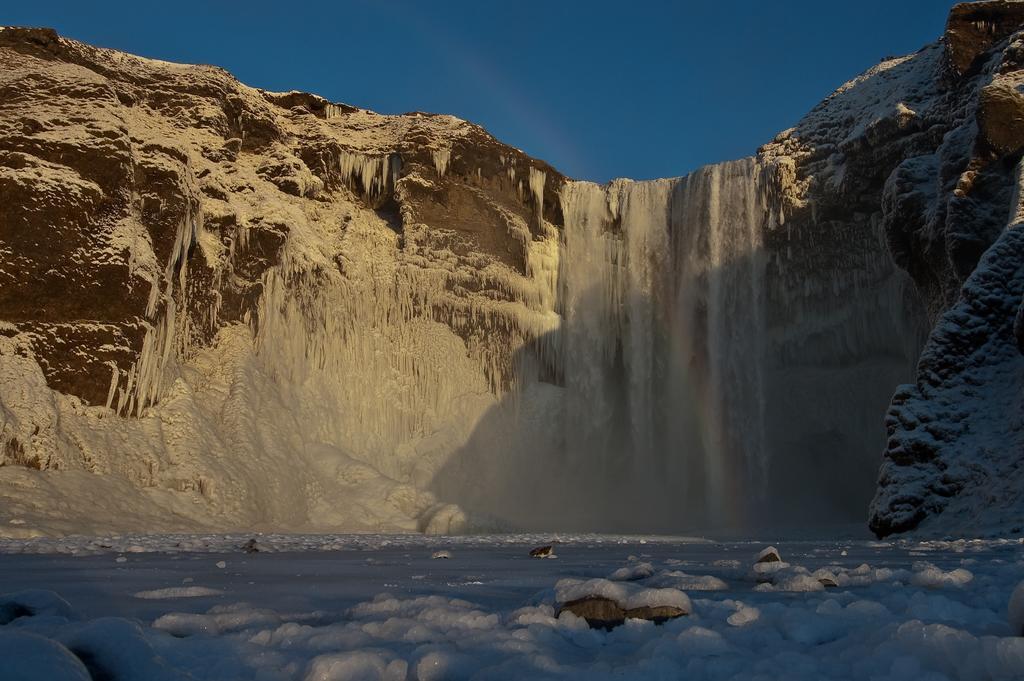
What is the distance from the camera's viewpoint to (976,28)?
26.5 metres

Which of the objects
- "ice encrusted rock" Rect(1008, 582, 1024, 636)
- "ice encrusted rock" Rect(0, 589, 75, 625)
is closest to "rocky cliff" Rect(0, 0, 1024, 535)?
"ice encrusted rock" Rect(1008, 582, 1024, 636)

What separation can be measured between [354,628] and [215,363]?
925 inches

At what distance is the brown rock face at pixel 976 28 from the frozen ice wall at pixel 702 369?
263 inches

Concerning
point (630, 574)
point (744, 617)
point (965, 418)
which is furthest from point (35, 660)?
point (965, 418)

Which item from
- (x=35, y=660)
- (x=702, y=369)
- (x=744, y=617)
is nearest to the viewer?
(x=35, y=660)

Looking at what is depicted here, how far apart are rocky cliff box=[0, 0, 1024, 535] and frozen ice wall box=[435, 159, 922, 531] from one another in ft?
0.35

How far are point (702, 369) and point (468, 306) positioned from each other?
961 cm

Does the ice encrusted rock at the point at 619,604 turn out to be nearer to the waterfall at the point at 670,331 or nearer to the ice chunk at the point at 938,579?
the ice chunk at the point at 938,579

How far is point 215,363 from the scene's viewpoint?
24688 millimetres

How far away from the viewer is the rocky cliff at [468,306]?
64.5 ft

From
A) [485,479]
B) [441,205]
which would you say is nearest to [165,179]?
[441,205]

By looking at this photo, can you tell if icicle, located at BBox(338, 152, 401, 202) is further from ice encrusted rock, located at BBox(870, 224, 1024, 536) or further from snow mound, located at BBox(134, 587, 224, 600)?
snow mound, located at BBox(134, 587, 224, 600)

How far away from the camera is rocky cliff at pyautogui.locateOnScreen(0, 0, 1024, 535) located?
19.7 metres

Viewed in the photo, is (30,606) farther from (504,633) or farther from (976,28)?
(976,28)
